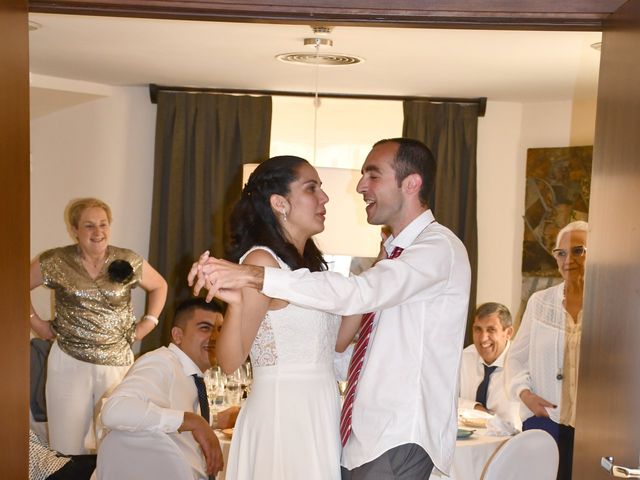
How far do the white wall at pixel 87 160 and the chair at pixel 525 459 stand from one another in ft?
14.0

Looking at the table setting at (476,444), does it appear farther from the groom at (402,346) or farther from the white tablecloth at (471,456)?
the groom at (402,346)

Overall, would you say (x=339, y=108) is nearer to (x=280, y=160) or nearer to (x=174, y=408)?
(x=174, y=408)

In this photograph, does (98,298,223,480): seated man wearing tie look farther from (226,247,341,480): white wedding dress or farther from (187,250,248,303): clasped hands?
(187,250,248,303): clasped hands

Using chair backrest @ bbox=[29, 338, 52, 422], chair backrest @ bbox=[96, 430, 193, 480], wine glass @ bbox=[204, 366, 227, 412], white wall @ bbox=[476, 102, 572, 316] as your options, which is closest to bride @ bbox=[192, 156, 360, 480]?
chair backrest @ bbox=[96, 430, 193, 480]

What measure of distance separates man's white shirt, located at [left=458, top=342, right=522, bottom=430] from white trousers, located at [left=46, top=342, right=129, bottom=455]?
6.79ft

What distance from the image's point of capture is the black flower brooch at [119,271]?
5.55m

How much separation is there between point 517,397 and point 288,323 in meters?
1.99

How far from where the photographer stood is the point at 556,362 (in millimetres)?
4211

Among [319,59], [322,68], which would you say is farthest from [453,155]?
[319,59]

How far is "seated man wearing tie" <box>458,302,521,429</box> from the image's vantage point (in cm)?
466

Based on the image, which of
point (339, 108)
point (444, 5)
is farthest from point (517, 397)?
point (339, 108)

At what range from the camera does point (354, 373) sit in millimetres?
2701

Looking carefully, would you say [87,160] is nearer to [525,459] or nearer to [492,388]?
[492,388]

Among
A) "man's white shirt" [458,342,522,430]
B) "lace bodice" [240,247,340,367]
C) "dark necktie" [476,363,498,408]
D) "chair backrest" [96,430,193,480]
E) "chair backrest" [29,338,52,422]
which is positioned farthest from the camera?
"chair backrest" [29,338,52,422]
